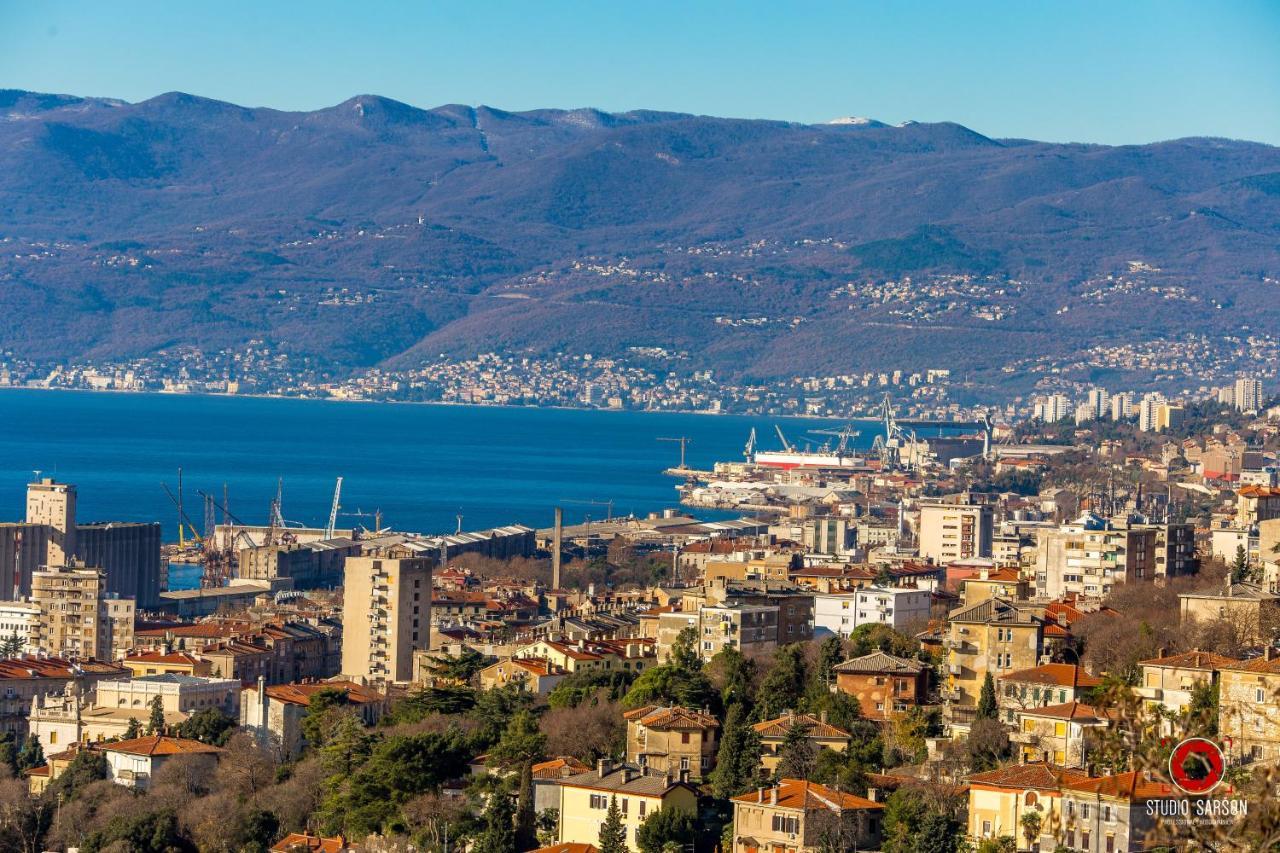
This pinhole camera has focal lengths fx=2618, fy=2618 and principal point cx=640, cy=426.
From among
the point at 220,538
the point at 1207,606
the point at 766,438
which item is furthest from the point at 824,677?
the point at 766,438

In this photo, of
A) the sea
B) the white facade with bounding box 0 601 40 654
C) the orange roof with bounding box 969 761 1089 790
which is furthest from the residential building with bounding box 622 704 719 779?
the sea

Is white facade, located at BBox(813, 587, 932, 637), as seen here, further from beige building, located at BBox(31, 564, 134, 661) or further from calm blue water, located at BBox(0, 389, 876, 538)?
calm blue water, located at BBox(0, 389, 876, 538)

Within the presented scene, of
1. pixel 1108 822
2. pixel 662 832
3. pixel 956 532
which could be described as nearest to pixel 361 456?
pixel 956 532

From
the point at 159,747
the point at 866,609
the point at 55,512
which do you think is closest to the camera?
the point at 159,747

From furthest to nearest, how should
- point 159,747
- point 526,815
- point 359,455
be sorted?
point 359,455, point 159,747, point 526,815

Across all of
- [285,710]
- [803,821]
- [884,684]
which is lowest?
[285,710]

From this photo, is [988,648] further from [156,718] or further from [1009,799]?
[156,718]

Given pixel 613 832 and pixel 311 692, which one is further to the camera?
pixel 311 692

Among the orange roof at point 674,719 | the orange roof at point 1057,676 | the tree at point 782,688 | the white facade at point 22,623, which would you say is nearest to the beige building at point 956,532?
the white facade at point 22,623
